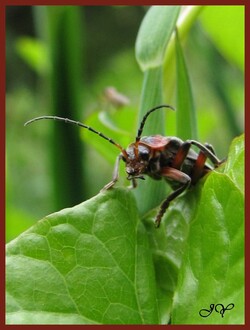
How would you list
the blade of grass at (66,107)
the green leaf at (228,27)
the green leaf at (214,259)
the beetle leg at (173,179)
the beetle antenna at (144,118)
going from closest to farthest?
the green leaf at (214,259)
the beetle leg at (173,179)
the beetle antenna at (144,118)
the green leaf at (228,27)
the blade of grass at (66,107)

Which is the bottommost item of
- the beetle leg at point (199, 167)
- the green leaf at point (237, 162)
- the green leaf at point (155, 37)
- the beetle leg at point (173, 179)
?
the beetle leg at point (173, 179)

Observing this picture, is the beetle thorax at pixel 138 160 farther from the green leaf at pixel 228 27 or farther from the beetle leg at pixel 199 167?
the green leaf at pixel 228 27

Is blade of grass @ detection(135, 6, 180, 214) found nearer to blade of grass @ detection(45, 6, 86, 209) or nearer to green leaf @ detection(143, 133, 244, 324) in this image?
green leaf @ detection(143, 133, 244, 324)

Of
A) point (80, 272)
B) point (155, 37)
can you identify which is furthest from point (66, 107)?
point (80, 272)

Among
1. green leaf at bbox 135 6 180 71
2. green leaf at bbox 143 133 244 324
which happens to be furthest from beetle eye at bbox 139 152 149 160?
green leaf at bbox 143 133 244 324

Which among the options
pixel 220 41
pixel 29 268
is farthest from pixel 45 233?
pixel 220 41

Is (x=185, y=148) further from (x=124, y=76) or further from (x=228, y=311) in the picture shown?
(x=124, y=76)

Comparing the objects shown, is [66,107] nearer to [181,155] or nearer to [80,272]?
[181,155]

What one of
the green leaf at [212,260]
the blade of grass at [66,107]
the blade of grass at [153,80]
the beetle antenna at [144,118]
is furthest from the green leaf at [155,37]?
the blade of grass at [66,107]

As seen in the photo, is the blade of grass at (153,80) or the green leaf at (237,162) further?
the blade of grass at (153,80)
